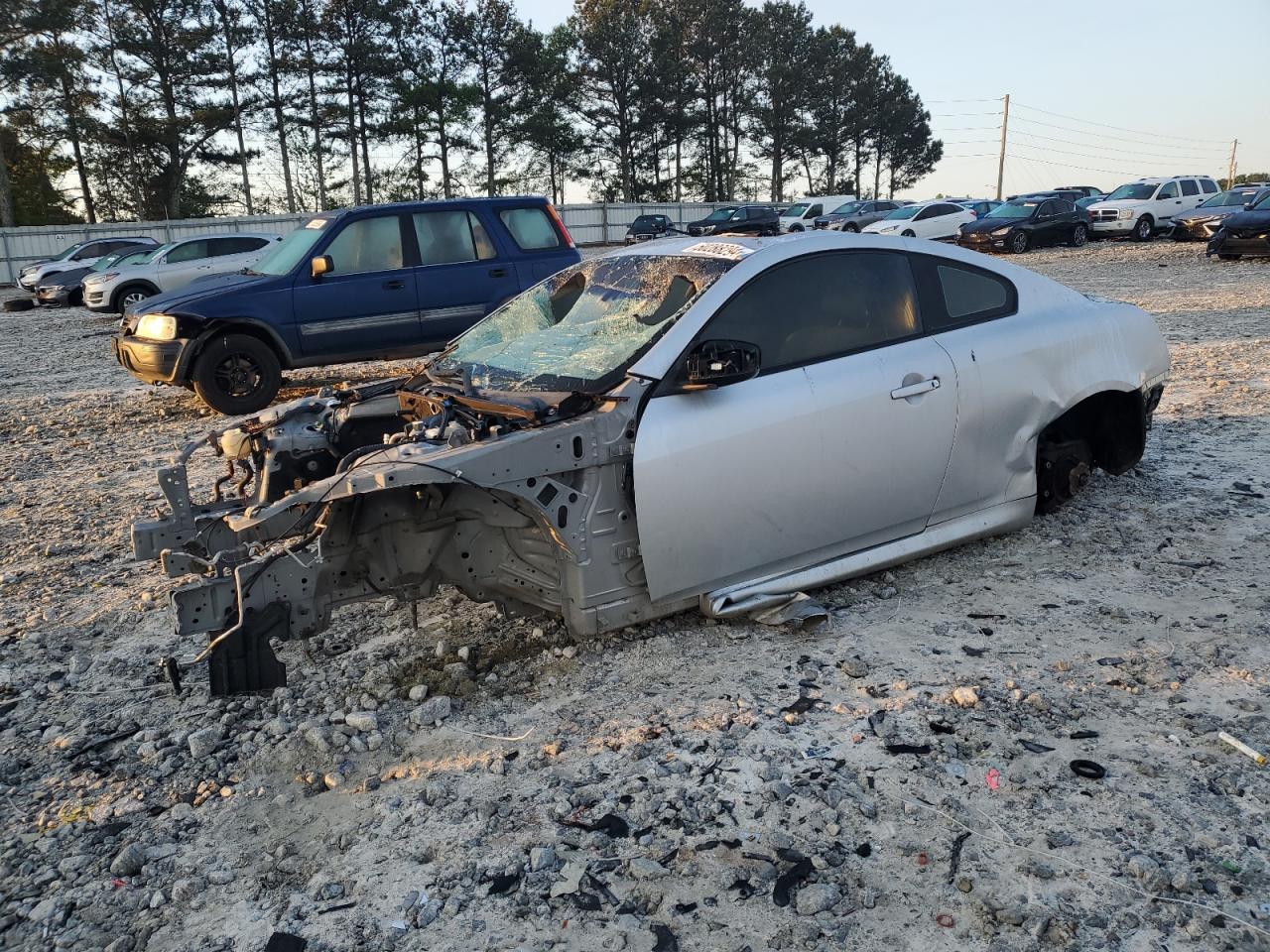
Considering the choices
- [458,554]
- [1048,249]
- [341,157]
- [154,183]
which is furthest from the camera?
[341,157]

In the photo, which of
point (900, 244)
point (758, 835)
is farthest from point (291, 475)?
point (900, 244)

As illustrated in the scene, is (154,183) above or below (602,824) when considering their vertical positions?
above

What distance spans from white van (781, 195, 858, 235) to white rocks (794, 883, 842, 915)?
31.7 m

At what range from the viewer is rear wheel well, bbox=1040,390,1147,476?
5043 millimetres

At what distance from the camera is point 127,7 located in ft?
115

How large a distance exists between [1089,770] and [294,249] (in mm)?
8643

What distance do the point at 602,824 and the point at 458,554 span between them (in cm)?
132

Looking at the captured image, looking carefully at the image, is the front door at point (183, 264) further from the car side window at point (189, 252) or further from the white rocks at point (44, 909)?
the white rocks at point (44, 909)

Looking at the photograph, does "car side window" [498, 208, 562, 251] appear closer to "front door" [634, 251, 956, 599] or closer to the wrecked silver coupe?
the wrecked silver coupe

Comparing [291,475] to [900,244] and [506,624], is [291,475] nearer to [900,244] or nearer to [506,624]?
[506,624]

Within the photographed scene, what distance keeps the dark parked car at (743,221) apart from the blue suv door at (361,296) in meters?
21.2

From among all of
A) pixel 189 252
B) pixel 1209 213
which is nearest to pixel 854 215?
Answer: pixel 1209 213

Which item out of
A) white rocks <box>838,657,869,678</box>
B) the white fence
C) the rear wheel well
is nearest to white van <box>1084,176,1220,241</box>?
the white fence

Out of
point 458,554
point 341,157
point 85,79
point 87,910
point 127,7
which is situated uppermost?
point 127,7
